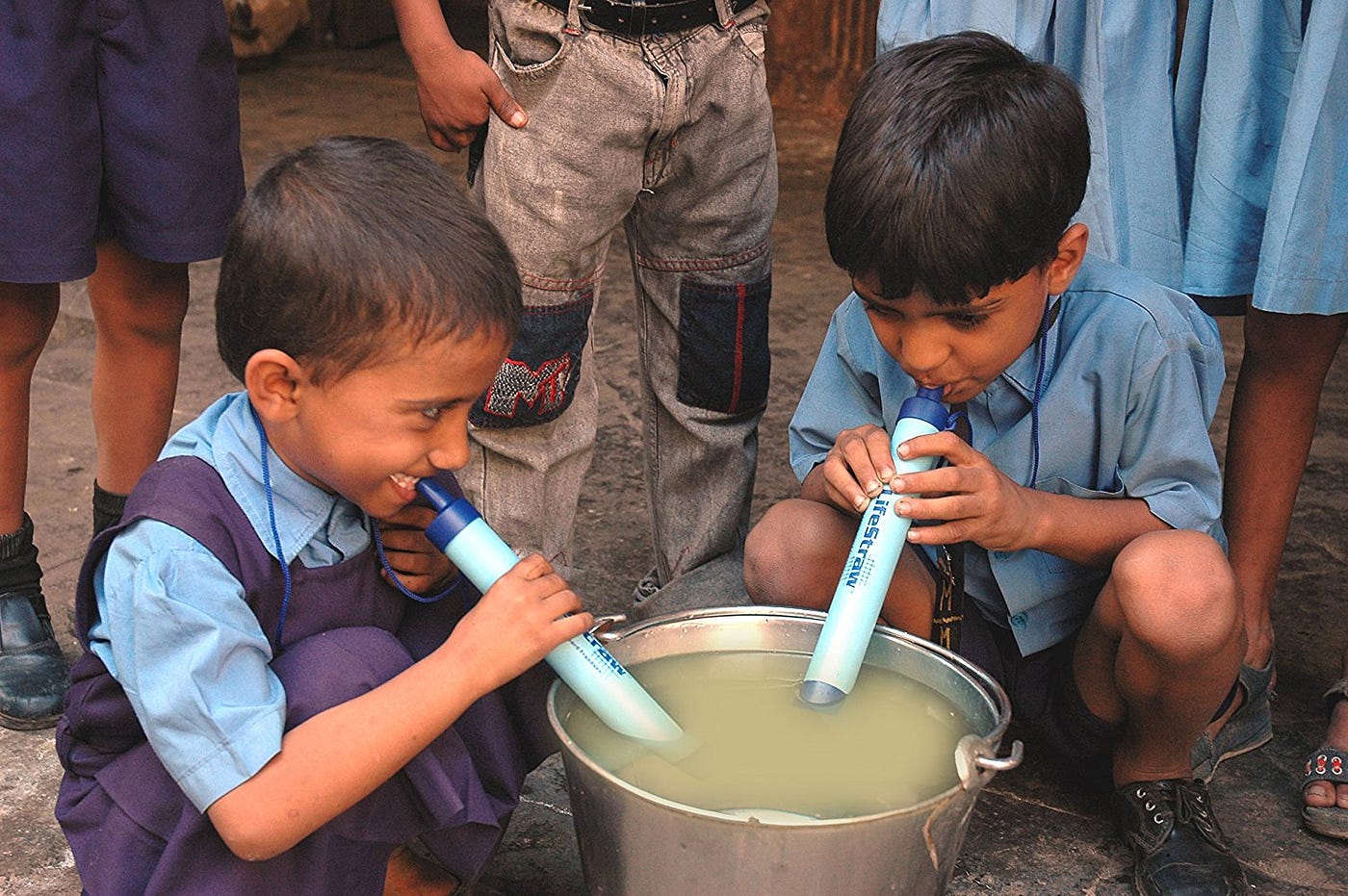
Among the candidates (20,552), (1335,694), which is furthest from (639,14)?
(1335,694)

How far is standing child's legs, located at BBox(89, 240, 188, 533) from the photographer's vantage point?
190 centimetres

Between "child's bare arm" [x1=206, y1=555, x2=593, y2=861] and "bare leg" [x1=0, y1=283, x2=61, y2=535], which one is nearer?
"child's bare arm" [x1=206, y1=555, x2=593, y2=861]

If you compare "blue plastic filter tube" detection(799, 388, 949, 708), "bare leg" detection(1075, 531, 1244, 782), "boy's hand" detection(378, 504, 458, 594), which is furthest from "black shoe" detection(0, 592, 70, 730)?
"bare leg" detection(1075, 531, 1244, 782)

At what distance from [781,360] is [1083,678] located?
61.8 inches

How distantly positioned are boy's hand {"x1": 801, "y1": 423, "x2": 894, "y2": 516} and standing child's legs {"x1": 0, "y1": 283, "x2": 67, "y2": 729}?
3.22ft

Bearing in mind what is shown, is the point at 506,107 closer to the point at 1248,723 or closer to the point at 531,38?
the point at 531,38

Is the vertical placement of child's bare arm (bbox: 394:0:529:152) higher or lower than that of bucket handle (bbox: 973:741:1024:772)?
higher

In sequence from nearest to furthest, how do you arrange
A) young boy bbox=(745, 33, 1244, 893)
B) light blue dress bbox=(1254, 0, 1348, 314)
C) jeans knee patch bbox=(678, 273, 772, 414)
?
young boy bbox=(745, 33, 1244, 893), light blue dress bbox=(1254, 0, 1348, 314), jeans knee patch bbox=(678, 273, 772, 414)

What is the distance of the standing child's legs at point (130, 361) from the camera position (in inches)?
74.9

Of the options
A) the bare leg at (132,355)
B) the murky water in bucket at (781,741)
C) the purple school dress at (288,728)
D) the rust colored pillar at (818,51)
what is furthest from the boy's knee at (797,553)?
the rust colored pillar at (818,51)

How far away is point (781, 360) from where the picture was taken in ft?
10.3

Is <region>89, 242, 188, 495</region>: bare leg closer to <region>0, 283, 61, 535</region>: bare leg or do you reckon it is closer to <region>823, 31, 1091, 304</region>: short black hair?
<region>0, 283, 61, 535</region>: bare leg

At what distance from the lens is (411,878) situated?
153 cm

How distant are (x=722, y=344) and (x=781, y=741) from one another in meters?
0.78
